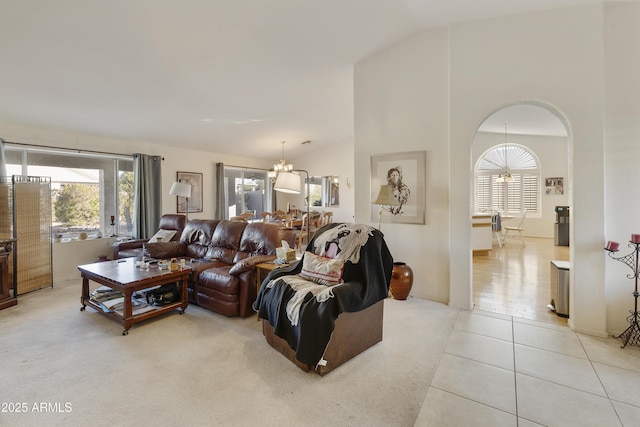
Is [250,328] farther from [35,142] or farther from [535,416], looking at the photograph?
[35,142]

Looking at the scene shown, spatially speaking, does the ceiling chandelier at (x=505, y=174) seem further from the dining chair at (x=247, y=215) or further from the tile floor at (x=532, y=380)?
the dining chair at (x=247, y=215)

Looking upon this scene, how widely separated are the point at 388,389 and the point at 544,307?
2.54 metres

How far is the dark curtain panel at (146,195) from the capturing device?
537 cm

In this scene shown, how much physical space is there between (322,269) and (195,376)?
4.21 ft

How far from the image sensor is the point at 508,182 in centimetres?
867

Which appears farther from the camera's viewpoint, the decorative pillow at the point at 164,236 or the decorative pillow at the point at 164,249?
the decorative pillow at the point at 164,236

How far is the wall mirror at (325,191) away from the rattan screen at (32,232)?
19.9 feet

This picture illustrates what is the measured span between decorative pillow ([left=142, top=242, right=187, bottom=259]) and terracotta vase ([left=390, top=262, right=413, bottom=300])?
3.17m

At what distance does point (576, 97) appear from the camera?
2820mm

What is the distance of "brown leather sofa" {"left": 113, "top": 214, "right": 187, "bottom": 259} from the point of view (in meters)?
4.59

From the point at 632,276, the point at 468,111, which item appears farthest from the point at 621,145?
the point at 468,111

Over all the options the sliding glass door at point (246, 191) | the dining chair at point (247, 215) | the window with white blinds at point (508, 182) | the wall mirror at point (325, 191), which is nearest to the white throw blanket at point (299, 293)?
the dining chair at point (247, 215)

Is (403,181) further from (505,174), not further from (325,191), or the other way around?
(505,174)

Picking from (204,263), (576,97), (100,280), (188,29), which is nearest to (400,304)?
(204,263)
